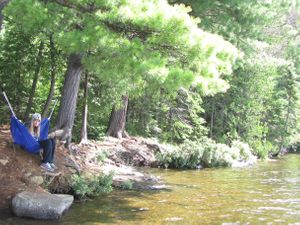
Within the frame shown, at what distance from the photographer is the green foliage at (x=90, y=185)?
8.59 m

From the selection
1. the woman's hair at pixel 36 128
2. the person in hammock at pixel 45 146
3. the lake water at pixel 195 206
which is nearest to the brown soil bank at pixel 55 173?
the person in hammock at pixel 45 146

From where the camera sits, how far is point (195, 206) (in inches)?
348

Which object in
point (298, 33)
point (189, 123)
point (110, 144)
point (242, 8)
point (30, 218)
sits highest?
point (298, 33)

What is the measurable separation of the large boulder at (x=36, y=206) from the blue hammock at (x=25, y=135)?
1456 mm

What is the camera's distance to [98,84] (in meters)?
14.9

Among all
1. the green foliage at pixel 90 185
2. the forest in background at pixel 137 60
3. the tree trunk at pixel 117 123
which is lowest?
the green foliage at pixel 90 185

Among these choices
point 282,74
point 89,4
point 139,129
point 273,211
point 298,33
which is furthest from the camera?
point 282,74

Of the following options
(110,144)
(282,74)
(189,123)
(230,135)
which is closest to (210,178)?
(110,144)

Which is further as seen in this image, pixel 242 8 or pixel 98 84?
pixel 98 84

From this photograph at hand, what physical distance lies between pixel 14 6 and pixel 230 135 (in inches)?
820

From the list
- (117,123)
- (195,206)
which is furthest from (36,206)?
(117,123)

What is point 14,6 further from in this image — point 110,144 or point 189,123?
point 189,123

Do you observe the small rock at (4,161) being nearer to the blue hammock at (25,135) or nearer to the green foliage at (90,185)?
the blue hammock at (25,135)

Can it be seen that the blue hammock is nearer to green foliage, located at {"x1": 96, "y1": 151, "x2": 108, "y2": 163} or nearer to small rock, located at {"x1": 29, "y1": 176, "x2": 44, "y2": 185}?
small rock, located at {"x1": 29, "y1": 176, "x2": 44, "y2": 185}
